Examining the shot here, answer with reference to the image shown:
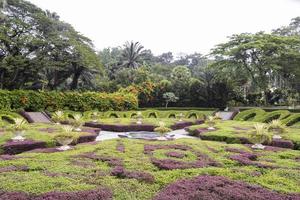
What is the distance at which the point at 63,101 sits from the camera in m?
28.8

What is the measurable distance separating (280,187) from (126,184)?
3021 millimetres

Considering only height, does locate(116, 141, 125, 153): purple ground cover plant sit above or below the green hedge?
below

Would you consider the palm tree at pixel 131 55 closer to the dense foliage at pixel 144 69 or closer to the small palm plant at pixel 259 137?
the dense foliage at pixel 144 69

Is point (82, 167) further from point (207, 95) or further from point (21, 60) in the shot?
point (207, 95)

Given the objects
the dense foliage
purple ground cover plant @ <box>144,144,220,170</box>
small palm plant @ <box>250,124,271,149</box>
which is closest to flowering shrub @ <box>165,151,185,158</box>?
purple ground cover plant @ <box>144,144,220,170</box>

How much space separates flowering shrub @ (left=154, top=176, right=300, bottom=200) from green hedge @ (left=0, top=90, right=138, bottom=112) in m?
20.7

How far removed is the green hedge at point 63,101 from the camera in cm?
2514

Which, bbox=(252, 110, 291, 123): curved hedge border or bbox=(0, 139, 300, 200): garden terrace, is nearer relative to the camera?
bbox=(0, 139, 300, 200): garden terrace

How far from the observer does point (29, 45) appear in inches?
1175

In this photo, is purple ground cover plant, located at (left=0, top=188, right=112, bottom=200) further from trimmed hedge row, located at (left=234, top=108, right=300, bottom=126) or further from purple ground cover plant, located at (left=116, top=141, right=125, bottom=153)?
trimmed hedge row, located at (left=234, top=108, right=300, bottom=126)

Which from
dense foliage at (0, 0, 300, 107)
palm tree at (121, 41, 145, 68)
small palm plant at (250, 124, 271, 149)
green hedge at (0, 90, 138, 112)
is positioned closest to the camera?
small palm plant at (250, 124, 271, 149)

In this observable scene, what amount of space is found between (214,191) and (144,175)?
1554 millimetres

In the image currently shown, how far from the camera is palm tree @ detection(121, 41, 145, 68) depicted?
2040 inches

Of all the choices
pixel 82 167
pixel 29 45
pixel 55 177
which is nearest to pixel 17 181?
pixel 55 177
